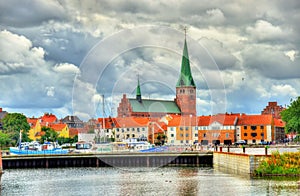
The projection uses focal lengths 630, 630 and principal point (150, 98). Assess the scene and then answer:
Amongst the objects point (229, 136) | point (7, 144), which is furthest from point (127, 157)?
point (229, 136)

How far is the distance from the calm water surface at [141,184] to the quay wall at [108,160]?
12.9 m

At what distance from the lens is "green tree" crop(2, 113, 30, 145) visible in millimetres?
184250

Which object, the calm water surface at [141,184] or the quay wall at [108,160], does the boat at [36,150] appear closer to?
the quay wall at [108,160]

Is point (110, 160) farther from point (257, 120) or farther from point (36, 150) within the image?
point (257, 120)

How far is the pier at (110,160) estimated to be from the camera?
104438mm

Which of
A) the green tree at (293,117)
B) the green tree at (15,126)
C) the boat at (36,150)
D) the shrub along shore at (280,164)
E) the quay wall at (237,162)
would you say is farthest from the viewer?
the green tree at (15,126)

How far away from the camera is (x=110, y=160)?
105688 mm

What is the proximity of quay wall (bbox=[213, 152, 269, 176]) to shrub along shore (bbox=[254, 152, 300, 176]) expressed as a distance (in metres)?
0.96

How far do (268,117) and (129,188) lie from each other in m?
134

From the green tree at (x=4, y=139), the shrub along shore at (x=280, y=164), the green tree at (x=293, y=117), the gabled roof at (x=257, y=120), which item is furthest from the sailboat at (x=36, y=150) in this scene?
the gabled roof at (x=257, y=120)

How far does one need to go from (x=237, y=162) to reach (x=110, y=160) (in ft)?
99.3

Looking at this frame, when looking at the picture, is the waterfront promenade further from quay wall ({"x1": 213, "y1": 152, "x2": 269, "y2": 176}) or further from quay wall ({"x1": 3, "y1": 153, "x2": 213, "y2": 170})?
quay wall ({"x1": 213, "y1": 152, "x2": 269, "y2": 176})

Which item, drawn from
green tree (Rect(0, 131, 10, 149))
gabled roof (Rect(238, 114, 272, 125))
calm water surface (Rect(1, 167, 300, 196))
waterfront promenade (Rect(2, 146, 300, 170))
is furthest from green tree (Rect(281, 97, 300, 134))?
green tree (Rect(0, 131, 10, 149))

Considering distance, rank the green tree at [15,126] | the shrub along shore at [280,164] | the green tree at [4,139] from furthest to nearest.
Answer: the green tree at [15,126] → the green tree at [4,139] → the shrub along shore at [280,164]
